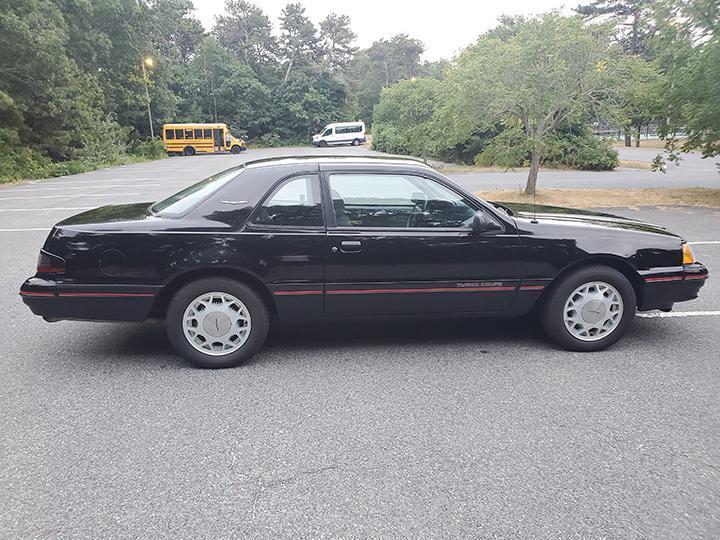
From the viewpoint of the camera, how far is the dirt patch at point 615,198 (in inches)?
527

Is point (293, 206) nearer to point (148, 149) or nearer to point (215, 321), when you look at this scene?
point (215, 321)

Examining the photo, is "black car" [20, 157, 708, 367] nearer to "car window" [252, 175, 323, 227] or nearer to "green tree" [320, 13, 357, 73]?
"car window" [252, 175, 323, 227]

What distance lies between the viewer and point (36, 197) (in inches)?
617

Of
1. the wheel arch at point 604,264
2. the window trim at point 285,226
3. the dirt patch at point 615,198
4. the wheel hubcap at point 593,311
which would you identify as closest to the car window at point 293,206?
the window trim at point 285,226

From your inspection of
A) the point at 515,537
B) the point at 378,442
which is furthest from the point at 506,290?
the point at 515,537

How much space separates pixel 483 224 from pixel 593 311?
1.11 metres

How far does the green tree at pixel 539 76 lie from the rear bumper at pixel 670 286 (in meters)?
9.13

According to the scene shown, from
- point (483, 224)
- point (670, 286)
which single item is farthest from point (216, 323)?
point (670, 286)

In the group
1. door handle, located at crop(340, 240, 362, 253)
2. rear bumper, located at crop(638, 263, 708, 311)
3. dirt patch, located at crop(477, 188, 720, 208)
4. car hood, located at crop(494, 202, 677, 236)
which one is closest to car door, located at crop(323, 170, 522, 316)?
door handle, located at crop(340, 240, 362, 253)

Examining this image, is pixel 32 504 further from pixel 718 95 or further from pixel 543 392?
pixel 718 95

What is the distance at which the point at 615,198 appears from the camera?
574 inches

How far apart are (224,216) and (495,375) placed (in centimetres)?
226

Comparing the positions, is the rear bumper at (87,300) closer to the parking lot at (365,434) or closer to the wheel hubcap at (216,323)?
the wheel hubcap at (216,323)

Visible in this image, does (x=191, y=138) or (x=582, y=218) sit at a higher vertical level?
(x=191, y=138)
